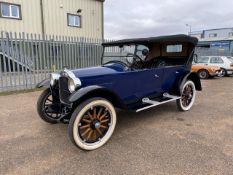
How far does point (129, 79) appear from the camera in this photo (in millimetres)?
3541

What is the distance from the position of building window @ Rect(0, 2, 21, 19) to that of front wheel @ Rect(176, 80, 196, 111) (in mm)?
11405

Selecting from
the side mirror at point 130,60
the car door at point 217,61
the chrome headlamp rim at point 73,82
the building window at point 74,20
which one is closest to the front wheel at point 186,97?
the side mirror at point 130,60

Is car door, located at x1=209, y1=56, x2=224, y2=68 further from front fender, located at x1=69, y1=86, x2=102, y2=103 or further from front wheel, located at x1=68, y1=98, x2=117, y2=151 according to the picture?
front fender, located at x1=69, y1=86, x2=102, y2=103

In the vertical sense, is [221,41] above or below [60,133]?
above

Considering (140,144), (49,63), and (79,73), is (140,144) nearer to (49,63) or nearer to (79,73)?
(79,73)

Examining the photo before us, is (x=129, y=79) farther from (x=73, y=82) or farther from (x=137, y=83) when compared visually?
(x=73, y=82)

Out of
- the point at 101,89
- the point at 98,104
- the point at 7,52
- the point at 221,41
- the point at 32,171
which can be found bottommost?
the point at 32,171

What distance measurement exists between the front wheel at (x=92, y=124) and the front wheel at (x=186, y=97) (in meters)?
2.27

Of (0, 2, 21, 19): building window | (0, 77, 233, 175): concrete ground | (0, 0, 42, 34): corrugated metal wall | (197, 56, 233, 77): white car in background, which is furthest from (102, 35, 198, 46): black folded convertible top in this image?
(0, 2, 21, 19): building window

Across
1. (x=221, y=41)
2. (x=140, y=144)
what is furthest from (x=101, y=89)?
(x=221, y=41)

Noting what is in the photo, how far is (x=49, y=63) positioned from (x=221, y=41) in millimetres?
26041

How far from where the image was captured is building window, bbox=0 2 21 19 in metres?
11.1

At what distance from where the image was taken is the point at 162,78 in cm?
422

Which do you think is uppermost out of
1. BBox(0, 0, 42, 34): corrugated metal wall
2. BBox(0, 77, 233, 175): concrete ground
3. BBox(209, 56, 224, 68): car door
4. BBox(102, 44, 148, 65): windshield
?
BBox(0, 0, 42, 34): corrugated metal wall
